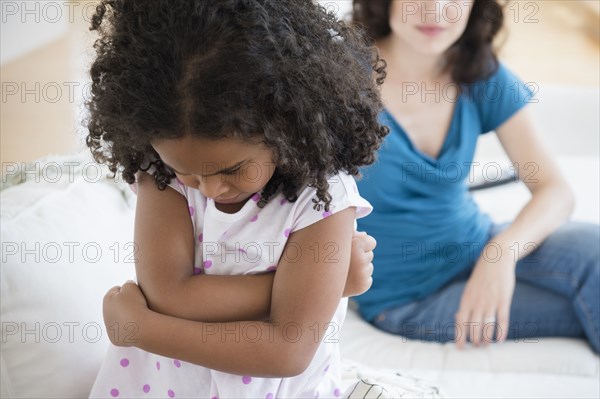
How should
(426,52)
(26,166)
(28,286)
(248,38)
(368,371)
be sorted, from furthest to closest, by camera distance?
1. (426,52)
2. (26,166)
3. (368,371)
4. (28,286)
5. (248,38)

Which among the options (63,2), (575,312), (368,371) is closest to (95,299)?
Result: (368,371)

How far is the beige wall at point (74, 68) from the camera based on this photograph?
2670 mm

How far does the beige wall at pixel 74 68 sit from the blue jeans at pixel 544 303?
68 centimetres

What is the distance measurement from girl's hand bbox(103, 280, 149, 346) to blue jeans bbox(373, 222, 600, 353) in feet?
2.50

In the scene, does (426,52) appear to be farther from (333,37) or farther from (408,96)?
(333,37)

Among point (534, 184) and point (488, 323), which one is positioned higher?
point (534, 184)

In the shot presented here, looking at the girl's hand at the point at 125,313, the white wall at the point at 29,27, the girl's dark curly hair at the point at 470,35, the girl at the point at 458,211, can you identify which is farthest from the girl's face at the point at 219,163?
the white wall at the point at 29,27

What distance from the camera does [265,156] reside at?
83 centimetres

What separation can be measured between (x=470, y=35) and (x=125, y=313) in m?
1.06

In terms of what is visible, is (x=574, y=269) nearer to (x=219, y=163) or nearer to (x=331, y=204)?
(x=331, y=204)

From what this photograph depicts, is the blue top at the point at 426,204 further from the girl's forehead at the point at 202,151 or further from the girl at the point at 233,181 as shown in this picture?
the girl's forehead at the point at 202,151

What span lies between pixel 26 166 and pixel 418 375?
0.79m

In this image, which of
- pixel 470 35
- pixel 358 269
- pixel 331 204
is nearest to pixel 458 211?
pixel 470 35

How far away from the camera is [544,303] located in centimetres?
158
